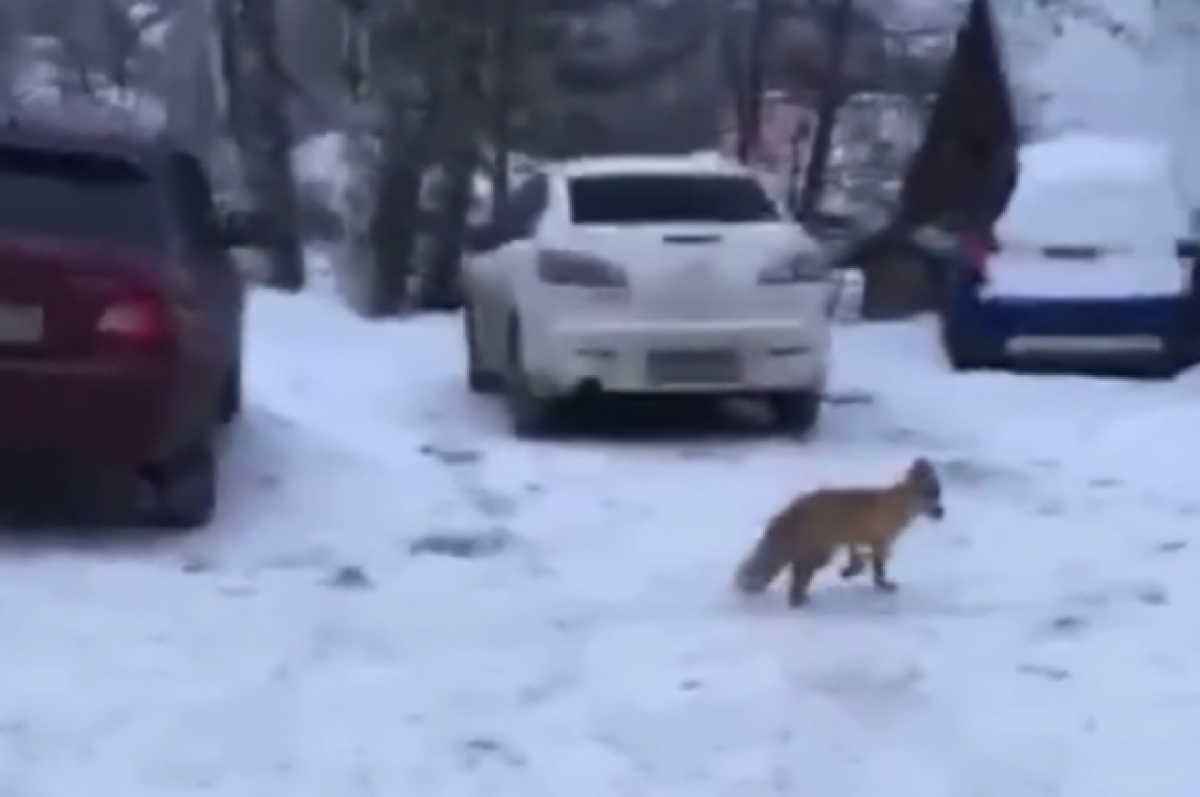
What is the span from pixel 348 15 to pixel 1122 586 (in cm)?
2116

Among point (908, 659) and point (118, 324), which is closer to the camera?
point (908, 659)

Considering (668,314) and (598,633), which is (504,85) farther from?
(598,633)

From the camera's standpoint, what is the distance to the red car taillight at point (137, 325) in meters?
10.6

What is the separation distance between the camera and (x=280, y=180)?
30.6m

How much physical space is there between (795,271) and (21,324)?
5.15 metres

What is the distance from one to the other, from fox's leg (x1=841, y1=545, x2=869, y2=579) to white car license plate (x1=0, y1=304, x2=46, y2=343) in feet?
9.10

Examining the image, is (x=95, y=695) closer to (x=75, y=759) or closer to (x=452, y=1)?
(x=75, y=759)

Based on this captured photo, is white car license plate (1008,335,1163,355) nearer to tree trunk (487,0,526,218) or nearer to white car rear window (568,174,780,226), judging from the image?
white car rear window (568,174,780,226)

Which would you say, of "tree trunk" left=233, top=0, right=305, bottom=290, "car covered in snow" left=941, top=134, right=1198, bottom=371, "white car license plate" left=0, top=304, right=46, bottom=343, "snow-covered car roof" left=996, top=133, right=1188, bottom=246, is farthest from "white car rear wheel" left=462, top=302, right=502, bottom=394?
"tree trunk" left=233, top=0, right=305, bottom=290

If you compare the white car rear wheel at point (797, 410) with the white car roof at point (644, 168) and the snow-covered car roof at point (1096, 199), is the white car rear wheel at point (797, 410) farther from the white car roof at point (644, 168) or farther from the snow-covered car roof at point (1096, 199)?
the snow-covered car roof at point (1096, 199)

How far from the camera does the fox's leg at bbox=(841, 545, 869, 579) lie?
1042cm

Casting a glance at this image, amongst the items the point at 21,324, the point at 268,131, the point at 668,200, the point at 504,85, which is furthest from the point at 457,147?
the point at 21,324

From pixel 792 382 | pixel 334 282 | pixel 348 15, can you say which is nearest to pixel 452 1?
pixel 348 15

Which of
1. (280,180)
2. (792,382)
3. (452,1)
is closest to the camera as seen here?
(792,382)
